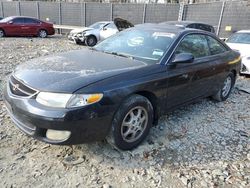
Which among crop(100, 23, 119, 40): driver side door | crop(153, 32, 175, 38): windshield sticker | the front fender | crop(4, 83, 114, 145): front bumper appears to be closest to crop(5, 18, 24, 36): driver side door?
the front fender

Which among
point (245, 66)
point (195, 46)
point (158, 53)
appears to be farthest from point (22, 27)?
point (158, 53)

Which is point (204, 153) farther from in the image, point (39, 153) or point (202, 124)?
point (39, 153)

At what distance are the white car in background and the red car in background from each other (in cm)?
1281

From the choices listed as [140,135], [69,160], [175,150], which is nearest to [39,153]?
[69,160]

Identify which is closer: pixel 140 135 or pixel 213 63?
pixel 140 135

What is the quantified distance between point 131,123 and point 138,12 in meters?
17.0

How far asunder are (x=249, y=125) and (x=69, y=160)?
10.3 ft

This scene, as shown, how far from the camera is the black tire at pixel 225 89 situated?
5.09 metres

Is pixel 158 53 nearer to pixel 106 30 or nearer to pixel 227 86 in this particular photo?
pixel 227 86

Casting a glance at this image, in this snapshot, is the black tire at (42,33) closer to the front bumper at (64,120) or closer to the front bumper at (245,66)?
the front bumper at (245,66)

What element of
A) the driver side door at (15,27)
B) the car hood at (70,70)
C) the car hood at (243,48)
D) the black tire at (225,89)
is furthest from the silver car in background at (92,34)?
the car hood at (70,70)

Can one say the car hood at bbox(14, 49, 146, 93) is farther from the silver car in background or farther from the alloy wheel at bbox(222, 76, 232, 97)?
the silver car in background

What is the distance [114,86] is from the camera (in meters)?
2.72

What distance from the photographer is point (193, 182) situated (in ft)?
8.86
